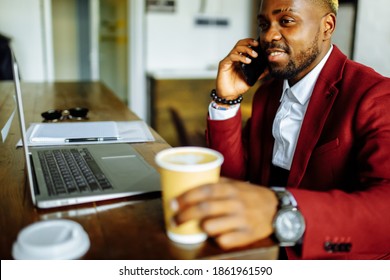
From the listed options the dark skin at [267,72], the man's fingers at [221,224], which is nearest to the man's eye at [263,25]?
the dark skin at [267,72]

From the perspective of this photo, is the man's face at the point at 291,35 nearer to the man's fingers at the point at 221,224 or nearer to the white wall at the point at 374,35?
the man's fingers at the point at 221,224

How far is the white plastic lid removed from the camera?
0.57 meters

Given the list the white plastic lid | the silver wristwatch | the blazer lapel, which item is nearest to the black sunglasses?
the blazer lapel

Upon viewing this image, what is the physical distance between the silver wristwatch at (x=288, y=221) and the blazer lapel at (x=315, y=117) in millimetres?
418

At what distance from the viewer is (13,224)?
71 cm

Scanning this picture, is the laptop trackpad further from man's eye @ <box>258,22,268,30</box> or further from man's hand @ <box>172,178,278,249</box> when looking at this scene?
man's eye @ <box>258,22,268,30</box>

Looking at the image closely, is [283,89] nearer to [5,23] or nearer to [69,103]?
[69,103]

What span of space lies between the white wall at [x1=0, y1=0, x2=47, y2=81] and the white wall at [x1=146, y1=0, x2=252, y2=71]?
1.24 m

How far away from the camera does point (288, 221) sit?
0.66m

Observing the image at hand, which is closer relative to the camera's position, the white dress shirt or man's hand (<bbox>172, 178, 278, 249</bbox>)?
man's hand (<bbox>172, 178, 278, 249</bbox>)

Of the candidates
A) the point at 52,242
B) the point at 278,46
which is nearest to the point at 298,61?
the point at 278,46

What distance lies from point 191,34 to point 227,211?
456 centimetres

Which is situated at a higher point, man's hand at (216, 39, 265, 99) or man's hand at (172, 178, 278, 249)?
man's hand at (216, 39, 265, 99)

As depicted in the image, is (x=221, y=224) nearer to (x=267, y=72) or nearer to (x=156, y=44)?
(x=267, y=72)
